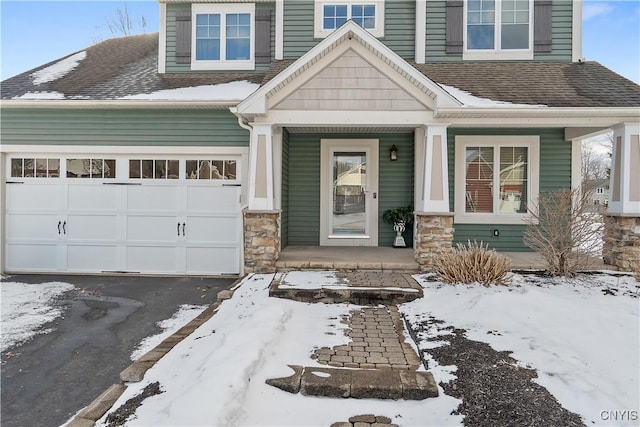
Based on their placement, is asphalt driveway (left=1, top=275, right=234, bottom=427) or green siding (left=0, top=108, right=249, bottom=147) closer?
asphalt driveway (left=1, top=275, right=234, bottom=427)

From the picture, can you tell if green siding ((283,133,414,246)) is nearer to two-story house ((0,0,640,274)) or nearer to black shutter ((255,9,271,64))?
two-story house ((0,0,640,274))

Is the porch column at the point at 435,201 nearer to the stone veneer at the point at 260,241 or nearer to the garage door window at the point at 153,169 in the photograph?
the stone veneer at the point at 260,241

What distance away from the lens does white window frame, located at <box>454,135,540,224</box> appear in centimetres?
762

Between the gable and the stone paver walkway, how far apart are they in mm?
3335

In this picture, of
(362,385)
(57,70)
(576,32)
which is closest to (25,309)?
(362,385)

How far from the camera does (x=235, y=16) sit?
7.90m

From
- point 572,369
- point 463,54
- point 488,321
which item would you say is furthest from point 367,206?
point 572,369

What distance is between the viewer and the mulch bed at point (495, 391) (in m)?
2.36

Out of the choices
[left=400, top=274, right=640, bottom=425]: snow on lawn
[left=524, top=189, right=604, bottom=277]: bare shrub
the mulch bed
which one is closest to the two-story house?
[left=524, top=189, right=604, bottom=277]: bare shrub

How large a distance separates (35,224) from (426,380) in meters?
7.65

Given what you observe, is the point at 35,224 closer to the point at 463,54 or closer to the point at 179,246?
the point at 179,246

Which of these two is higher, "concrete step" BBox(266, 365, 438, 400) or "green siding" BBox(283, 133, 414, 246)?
"green siding" BBox(283, 133, 414, 246)

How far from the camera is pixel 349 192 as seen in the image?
26.9 ft

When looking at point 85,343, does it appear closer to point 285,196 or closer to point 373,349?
point 373,349
